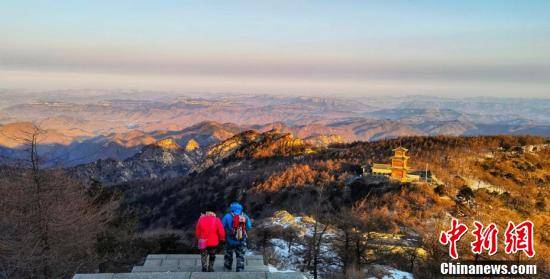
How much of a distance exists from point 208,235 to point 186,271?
143 cm

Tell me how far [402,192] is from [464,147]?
87.1ft

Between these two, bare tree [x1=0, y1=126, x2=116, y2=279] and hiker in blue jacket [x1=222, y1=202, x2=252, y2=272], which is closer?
hiker in blue jacket [x1=222, y1=202, x2=252, y2=272]

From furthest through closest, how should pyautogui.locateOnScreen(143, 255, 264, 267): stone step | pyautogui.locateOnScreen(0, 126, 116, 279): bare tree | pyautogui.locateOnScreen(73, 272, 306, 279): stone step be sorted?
pyautogui.locateOnScreen(143, 255, 264, 267): stone step → pyautogui.locateOnScreen(0, 126, 116, 279): bare tree → pyautogui.locateOnScreen(73, 272, 306, 279): stone step

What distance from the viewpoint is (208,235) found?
11289 mm

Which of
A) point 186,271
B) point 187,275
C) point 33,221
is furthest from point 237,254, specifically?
point 33,221

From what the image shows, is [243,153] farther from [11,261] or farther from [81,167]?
[11,261]

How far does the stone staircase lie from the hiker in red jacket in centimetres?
53

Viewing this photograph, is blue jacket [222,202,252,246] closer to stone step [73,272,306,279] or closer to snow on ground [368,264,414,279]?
stone step [73,272,306,279]

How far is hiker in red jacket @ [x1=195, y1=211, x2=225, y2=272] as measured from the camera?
441 inches

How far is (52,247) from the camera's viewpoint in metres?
13.0

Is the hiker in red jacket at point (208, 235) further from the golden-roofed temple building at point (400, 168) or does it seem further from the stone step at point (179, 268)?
the golden-roofed temple building at point (400, 168)

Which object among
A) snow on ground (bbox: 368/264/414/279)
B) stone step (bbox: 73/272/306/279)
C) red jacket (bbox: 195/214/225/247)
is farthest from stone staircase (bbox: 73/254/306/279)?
snow on ground (bbox: 368/264/414/279)

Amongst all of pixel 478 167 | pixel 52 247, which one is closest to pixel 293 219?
pixel 52 247

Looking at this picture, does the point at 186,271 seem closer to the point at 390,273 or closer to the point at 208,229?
the point at 208,229
